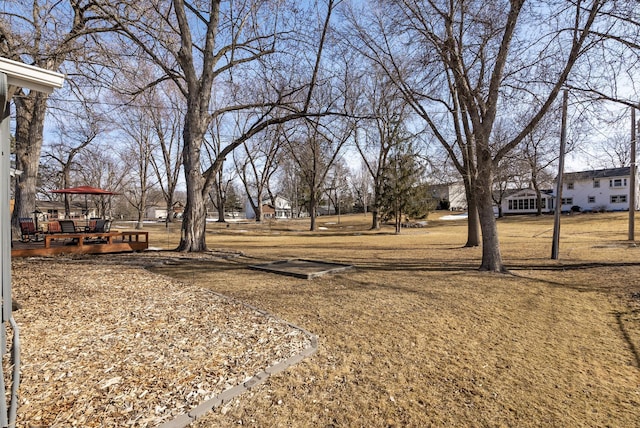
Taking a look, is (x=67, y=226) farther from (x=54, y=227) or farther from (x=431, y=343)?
(x=431, y=343)

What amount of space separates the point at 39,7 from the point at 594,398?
14.9m

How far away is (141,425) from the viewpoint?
2.34 meters

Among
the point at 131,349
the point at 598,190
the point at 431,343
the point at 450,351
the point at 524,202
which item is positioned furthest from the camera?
the point at 524,202

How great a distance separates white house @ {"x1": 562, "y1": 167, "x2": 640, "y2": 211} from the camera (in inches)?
1604

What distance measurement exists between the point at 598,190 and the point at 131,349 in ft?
180

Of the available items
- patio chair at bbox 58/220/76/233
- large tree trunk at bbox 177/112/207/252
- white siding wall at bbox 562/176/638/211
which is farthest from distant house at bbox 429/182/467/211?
patio chair at bbox 58/220/76/233

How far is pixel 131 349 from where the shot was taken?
3.47m

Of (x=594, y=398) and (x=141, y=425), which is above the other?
(x=141, y=425)

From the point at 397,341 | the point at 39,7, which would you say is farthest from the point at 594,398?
the point at 39,7

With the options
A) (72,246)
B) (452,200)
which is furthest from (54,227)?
(452,200)

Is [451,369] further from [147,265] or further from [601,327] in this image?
[147,265]

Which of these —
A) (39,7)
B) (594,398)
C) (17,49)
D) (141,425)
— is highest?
(39,7)

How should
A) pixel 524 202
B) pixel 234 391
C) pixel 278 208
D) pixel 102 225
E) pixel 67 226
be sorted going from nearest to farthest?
pixel 234 391
pixel 67 226
pixel 102 225
pixel 524 202
pixel 278 208

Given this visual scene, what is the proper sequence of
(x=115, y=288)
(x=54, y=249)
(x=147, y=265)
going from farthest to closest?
1. (x=54, y=249)
2. (x=147, y=265)
3. (x=115, y=288)
